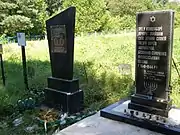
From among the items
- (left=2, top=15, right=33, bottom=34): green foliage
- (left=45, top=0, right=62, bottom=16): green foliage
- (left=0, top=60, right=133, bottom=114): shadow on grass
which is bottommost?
(left=0, top=60, right=133, bottom=114): shadow on grass

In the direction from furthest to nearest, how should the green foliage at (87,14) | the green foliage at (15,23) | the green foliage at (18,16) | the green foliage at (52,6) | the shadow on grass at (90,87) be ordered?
the green foliage at (52,6) < the green foliage at (87,14) < the green foliage at (18,16) < the green foliage at (15,23) < the shadow on grass at (90,87)

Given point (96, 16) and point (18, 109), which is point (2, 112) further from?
point (96, 16)

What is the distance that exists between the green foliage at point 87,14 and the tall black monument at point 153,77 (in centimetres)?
2291

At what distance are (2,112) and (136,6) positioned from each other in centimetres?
3450

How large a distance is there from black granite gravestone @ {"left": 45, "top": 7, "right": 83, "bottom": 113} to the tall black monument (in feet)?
3.49

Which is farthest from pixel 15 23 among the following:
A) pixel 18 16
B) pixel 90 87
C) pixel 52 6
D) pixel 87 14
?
pixel 90 87

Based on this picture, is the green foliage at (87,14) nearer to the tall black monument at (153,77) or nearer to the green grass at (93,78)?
the green grass at (93,78)

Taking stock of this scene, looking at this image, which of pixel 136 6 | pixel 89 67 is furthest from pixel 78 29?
pixel 89 67

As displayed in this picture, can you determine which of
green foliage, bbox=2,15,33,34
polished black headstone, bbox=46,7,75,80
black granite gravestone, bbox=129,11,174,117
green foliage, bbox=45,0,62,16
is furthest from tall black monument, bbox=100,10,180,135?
green foliage, bbox=45,0,62,16

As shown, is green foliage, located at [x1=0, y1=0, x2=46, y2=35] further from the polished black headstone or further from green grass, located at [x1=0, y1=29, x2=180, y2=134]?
the polished black headstone

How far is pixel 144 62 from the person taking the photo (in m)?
3.81

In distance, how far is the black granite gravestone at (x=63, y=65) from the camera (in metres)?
4.75

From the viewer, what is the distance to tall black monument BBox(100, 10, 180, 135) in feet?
11.5

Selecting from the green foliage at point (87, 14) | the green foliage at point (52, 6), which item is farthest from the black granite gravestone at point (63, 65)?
the green foliage at point (52, 6)
